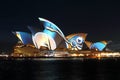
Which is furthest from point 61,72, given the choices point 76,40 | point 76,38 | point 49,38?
point 76,40

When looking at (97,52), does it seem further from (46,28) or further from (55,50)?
(46,28)

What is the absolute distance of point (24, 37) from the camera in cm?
11775

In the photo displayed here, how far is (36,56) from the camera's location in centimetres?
13862

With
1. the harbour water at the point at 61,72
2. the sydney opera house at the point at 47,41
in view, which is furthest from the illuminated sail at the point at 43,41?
the harbour water at the point at 61,72

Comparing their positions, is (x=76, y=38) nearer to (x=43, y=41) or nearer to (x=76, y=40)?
(x=76, y=40)

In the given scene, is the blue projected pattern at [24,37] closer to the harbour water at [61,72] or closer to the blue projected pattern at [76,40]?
the blue projected pattern at [76,40]

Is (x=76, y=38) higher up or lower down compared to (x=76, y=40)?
higher up

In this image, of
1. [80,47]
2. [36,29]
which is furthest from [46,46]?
[80,47]

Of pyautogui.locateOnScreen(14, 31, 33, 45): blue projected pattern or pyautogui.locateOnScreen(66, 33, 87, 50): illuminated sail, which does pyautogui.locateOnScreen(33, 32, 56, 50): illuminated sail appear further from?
pyautogui.locateOnScreen(66, 33, 87, 50): illuminated sail

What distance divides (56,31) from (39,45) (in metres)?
10.9

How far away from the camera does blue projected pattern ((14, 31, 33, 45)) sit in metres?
115

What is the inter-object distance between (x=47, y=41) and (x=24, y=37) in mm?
7091

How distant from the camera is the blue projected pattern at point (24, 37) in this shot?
378 ft

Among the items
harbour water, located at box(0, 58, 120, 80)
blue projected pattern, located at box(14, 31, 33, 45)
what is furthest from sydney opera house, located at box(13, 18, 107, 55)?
harbour water, located at box(0, 58, 120, 80)
